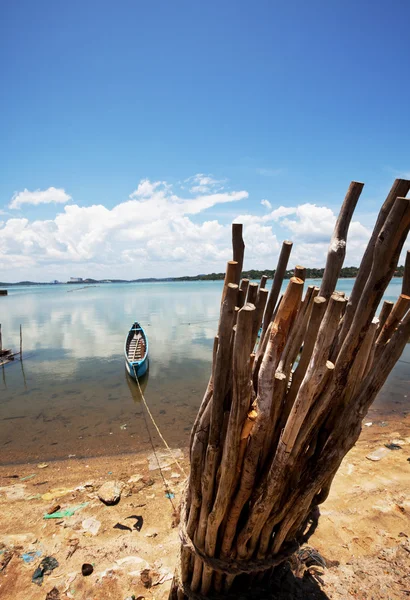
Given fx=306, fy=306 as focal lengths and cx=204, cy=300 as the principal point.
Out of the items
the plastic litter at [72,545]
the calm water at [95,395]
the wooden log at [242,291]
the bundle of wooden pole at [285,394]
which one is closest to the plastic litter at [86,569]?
the plastic litter at [72,545]

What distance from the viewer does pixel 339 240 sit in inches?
79.1

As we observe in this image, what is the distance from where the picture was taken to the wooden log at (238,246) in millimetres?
2352

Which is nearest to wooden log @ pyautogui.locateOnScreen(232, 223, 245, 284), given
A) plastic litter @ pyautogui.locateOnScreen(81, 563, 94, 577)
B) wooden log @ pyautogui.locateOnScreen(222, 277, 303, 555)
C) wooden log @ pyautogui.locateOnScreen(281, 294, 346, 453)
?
wooden log @ pyautogui.locateOnScreen(222, 277, 303, 555)

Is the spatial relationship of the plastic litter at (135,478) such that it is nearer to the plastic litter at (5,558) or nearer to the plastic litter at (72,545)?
the plastic litter at (72,545)

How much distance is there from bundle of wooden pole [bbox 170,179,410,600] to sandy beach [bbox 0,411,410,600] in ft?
4.13

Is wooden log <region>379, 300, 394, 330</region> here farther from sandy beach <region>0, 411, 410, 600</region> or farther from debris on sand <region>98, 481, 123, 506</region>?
debris on sand <region>98, 481, 123, 506</region>

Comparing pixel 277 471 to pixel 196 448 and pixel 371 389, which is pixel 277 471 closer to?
pixel 196 448

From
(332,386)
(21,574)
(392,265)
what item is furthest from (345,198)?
(21,574)

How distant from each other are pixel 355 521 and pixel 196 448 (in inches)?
140

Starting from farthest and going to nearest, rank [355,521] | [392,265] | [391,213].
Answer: [355,521] → [392,265] → [391,213]

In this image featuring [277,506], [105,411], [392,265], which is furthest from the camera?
[105,411]

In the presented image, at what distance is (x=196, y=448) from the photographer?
2.50m

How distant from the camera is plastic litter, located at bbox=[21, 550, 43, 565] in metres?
4.00

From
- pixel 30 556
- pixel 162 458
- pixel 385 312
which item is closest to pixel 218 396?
pixel 385 312
